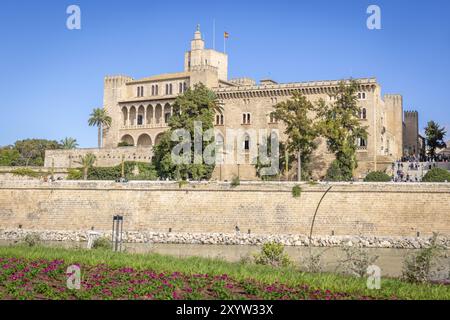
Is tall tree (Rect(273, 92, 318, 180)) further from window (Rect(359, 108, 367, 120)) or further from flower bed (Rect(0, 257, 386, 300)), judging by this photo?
flower bed (Rect(0, 257, 386, 300))

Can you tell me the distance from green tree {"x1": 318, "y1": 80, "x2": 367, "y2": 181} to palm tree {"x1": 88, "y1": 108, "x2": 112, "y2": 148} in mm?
24319

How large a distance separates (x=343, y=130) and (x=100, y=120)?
90.1 feet

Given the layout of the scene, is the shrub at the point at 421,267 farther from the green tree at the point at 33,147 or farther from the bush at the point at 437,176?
the green tree at the point at 33,147

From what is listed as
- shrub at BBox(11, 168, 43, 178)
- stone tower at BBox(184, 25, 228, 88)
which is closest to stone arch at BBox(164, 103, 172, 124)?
stone tower at BBox(184, 25, 228, 88)

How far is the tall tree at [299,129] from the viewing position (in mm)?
48656

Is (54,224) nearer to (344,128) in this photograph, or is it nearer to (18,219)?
(18,219)

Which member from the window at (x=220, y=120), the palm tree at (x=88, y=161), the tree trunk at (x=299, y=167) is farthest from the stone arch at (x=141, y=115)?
the tree trunk at (x=299, y=167)

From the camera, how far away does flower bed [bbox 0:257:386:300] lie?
16.4 metres

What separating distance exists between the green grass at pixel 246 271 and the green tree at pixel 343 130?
26.9 metres

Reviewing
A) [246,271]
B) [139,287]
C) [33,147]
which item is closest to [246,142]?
[33,147]

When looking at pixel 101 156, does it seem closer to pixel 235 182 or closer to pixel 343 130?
pixel 343 130

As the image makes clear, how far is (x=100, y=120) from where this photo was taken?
65938 millimetres

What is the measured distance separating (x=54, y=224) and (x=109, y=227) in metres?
3.92
